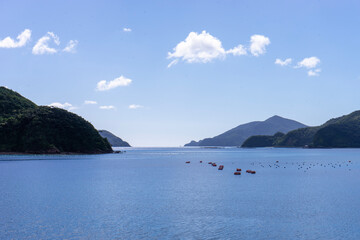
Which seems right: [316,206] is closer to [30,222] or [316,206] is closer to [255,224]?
[255,224]

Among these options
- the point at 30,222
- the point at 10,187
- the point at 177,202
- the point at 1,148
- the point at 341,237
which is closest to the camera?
the point at 341,237

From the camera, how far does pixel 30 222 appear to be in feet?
97.3

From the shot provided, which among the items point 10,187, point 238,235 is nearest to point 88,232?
point 238,235

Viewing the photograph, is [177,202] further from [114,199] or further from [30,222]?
[30,222]

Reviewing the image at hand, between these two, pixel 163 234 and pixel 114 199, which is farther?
pixel 114 199

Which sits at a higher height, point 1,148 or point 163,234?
point 1,148

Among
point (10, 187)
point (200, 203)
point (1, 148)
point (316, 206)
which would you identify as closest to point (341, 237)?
point (316, 206)

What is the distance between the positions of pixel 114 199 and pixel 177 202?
8798 millimetres

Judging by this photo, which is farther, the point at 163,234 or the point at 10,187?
the point at 10,187

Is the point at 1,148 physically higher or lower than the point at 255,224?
higher

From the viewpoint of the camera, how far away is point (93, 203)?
1571 inches

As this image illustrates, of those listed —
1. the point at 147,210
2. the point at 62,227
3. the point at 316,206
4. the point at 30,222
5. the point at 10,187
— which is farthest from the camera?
the point at 10,187

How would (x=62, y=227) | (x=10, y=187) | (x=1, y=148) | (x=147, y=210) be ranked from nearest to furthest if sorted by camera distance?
(x=62, y=227) → (x=147, y=210) → (x=10, y=187) → (x=1, y=148)

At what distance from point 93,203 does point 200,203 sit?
43.7ft
